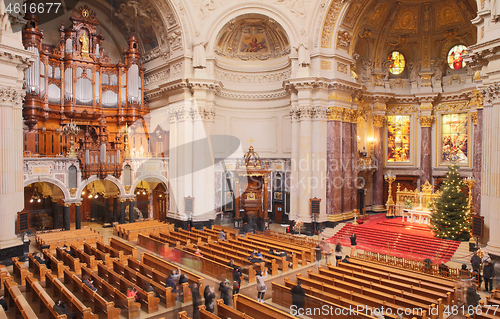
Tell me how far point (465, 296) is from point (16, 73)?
21582mm

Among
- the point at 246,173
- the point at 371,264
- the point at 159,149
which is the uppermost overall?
the point at 159,149

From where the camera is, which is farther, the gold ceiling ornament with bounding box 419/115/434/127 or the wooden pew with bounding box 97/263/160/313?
the gold ceiling ornament with bounding box 419/115/434/127

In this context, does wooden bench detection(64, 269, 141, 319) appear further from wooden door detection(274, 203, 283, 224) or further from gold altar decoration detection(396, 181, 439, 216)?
gold altar decoration detection(396, 181, 439, 216)

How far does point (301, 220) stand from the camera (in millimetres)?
24641

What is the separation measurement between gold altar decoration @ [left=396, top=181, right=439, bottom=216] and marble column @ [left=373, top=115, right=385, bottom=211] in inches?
113

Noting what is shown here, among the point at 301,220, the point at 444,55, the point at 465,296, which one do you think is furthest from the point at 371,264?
the point at 444,55

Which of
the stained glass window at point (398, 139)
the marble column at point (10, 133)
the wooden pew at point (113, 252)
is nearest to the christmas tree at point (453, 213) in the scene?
the stained glass window at point (398, 139)

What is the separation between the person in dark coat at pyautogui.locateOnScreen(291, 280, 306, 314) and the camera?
1107 centimetres

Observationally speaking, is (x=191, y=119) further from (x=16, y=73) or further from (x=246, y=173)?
(x=16, y=73)

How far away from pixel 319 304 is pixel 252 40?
22980 mm

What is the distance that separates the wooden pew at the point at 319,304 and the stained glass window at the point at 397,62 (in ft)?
81.6

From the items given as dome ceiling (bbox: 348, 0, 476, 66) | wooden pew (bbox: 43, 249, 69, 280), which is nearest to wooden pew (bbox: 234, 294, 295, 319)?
wooden pew (bbox: 43, 249, 69, 280)

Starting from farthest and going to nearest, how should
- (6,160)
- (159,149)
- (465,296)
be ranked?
(159,149)
(6,160)
(465,296)

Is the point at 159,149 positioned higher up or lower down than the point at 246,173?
higher up
